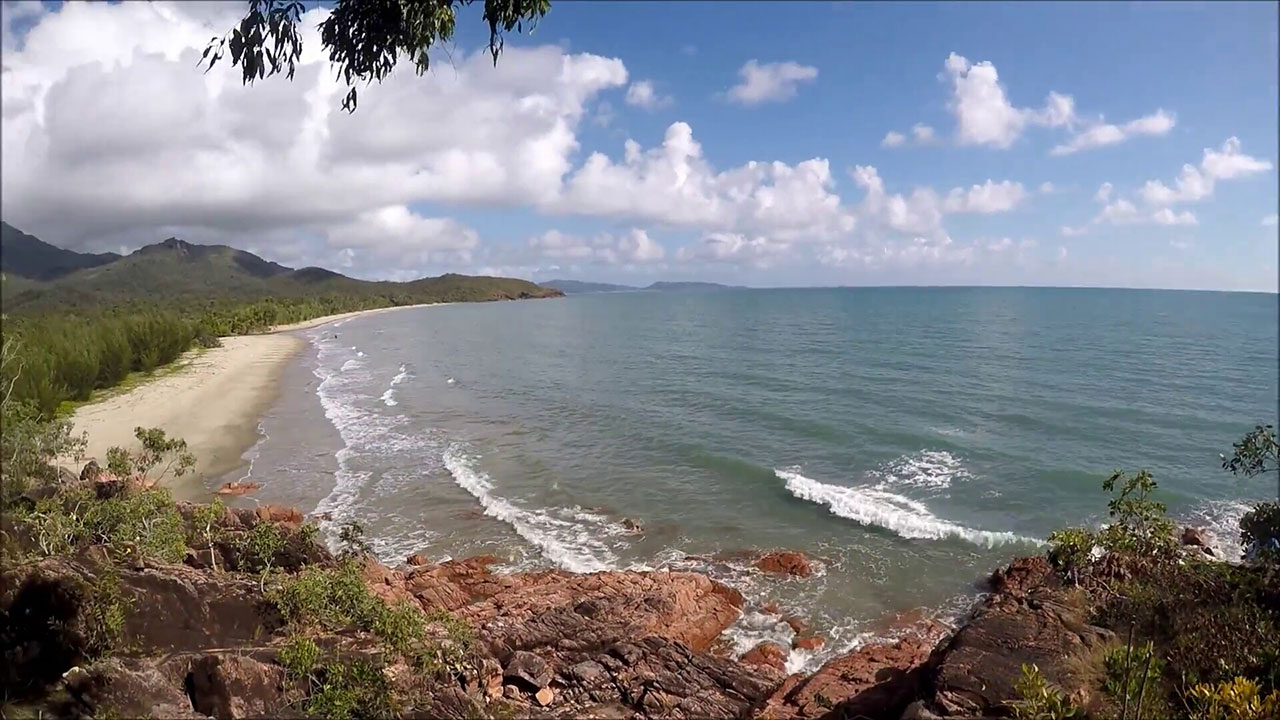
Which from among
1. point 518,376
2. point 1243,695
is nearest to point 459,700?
point 1243,695

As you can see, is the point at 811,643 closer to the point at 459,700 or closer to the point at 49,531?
the point at 459,700

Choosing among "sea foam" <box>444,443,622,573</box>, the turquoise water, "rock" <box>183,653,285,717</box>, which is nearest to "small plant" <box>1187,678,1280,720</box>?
the turquoise water

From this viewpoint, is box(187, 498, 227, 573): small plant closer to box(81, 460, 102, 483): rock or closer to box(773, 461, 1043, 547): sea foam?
box(81, 460, 102, 483): rock

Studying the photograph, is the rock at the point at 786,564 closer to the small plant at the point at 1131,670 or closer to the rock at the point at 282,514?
the small plant at the point at 1131,670

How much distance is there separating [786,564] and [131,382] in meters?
48.9

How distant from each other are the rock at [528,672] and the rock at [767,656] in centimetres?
488

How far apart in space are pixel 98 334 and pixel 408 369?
22.3 metres

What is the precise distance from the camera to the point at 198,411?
4041 centimetres

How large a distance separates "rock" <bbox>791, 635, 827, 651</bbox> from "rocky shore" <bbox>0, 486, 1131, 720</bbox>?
1.63 feet

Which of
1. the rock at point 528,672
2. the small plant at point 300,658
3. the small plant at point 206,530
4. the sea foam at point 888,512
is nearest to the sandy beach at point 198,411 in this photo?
the small plant at point 206,530

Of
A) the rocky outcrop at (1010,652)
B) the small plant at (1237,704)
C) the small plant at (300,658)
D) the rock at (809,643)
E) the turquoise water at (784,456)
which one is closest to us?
the small plant at (1237,704)

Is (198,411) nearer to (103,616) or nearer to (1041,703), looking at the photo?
(103,616)

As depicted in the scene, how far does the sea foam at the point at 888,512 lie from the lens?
73.5 feet

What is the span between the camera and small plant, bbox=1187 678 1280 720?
7.06 m
